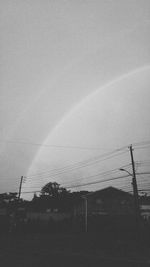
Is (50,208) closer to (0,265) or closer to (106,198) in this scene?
(106,198)

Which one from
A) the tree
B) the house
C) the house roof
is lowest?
the house

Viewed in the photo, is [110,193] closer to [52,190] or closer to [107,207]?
[107,207]

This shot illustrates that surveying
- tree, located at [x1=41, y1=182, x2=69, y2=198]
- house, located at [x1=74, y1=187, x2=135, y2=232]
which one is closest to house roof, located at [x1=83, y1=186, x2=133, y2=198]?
house, located at [x1=74, y1=187, x2=135, y2=232]

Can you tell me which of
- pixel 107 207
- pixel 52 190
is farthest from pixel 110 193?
pixel 52 190

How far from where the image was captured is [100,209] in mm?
50125

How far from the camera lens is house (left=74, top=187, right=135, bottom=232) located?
4817 centimetres

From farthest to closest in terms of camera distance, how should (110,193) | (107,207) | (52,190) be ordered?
(52,190), (110,193), (107,207)

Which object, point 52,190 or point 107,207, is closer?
point 107,207

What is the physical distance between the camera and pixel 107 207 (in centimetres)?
5038

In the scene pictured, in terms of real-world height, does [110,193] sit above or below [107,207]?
above

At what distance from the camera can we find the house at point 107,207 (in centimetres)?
4817

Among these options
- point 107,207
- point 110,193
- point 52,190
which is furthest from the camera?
point 52,190

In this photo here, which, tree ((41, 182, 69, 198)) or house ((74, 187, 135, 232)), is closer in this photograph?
house ((74, 187, 135, 232))

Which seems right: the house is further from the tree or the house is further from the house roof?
the tree
